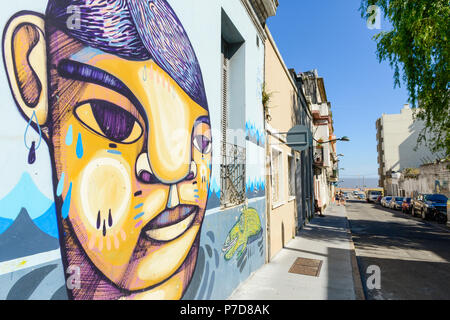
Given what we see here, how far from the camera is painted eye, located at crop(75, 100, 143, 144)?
208 cm

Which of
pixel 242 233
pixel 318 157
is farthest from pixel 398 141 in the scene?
pixel 242 233

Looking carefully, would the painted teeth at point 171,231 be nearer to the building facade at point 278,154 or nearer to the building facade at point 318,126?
the building facade at point 278,154

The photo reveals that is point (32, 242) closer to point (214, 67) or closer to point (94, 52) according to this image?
point (94, 52)

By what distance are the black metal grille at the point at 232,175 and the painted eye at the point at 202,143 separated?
38.7 inches

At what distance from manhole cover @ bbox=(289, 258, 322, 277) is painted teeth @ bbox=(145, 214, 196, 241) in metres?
4.09

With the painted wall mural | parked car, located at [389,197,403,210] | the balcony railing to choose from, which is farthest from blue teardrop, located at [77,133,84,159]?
parked car, located at [389,197,403,210]

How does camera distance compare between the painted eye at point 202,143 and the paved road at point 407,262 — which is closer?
the painted eye at point 202,143

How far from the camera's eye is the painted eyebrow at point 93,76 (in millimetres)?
1934

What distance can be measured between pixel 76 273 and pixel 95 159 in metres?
0.84

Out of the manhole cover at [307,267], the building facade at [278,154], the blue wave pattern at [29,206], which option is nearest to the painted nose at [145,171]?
the blue wave pattern at [29,206]

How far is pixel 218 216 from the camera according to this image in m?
4.23

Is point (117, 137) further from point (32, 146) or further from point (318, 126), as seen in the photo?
point (318, 126)

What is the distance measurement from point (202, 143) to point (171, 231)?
1329 mm

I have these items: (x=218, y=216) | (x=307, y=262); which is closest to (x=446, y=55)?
(x=307, y=262)
